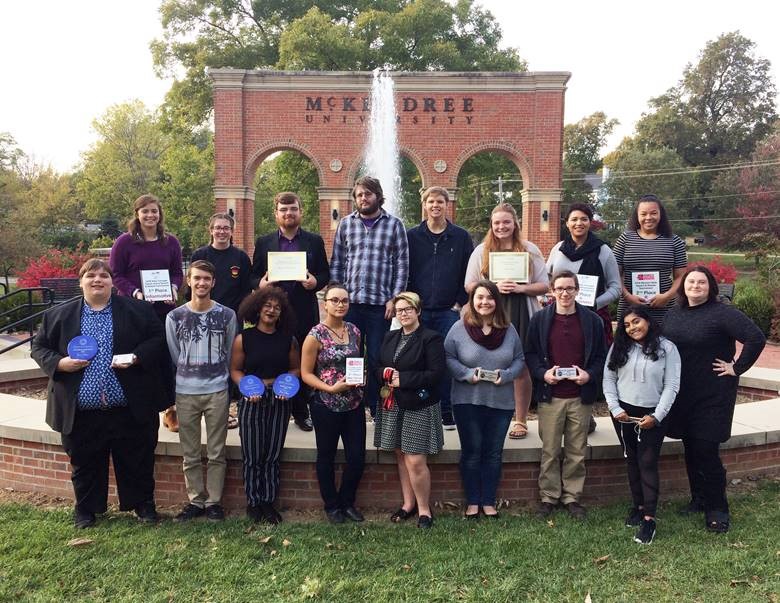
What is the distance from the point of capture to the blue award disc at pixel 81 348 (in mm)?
4008

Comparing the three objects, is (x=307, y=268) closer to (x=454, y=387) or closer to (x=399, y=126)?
(x=454, y=387)

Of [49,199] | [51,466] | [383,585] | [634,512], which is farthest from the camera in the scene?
[49,199]

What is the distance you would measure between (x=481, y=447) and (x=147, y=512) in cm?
242

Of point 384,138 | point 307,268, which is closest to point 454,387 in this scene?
point 307,268

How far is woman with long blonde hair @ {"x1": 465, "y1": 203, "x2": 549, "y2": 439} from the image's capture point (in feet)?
15.6

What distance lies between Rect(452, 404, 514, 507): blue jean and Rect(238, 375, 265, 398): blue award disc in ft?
4.51

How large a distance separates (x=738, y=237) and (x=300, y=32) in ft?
96.7

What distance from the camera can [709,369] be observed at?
418 cm

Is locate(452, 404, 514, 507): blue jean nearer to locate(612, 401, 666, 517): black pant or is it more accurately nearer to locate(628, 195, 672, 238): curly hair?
locate(612, 401, 666, 517): black pant

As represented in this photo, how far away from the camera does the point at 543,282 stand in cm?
491

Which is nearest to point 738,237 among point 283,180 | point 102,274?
point 283,180

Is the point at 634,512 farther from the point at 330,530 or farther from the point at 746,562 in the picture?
the point at 330,530

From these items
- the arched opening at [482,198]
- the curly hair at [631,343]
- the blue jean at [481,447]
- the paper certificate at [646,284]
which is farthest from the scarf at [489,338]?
the arched opening at [482,198]

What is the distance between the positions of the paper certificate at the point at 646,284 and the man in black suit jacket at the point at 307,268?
8.26ft
